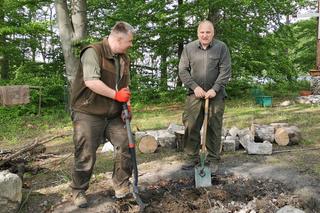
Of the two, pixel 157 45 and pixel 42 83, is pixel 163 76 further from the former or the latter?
pixel 42 83

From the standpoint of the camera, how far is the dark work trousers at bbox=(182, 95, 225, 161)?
15.8 ft

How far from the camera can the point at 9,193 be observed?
11.9ft

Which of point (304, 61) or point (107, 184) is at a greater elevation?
point (304, 61)

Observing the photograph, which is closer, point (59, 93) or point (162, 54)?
point (59, 93)

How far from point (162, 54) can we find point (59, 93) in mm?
4230

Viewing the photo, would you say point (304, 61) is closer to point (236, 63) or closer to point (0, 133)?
point (236, 63)

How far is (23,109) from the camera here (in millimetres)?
10961

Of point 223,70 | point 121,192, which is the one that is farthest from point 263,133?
point 121,192

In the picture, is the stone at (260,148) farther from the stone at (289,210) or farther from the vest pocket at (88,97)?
the vest pocket at (88,97)

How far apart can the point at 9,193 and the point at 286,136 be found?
177 inches

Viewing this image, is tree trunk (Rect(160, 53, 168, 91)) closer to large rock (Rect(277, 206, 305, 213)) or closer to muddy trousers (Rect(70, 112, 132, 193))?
muddy trousers (Rect(70, 112, 132, 193))

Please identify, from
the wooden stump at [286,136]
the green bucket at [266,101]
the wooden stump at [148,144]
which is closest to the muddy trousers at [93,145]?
the wooden stump at [148,144]

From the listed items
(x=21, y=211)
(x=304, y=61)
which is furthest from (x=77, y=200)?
(x=304, y=61)

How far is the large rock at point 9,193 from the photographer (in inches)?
141
